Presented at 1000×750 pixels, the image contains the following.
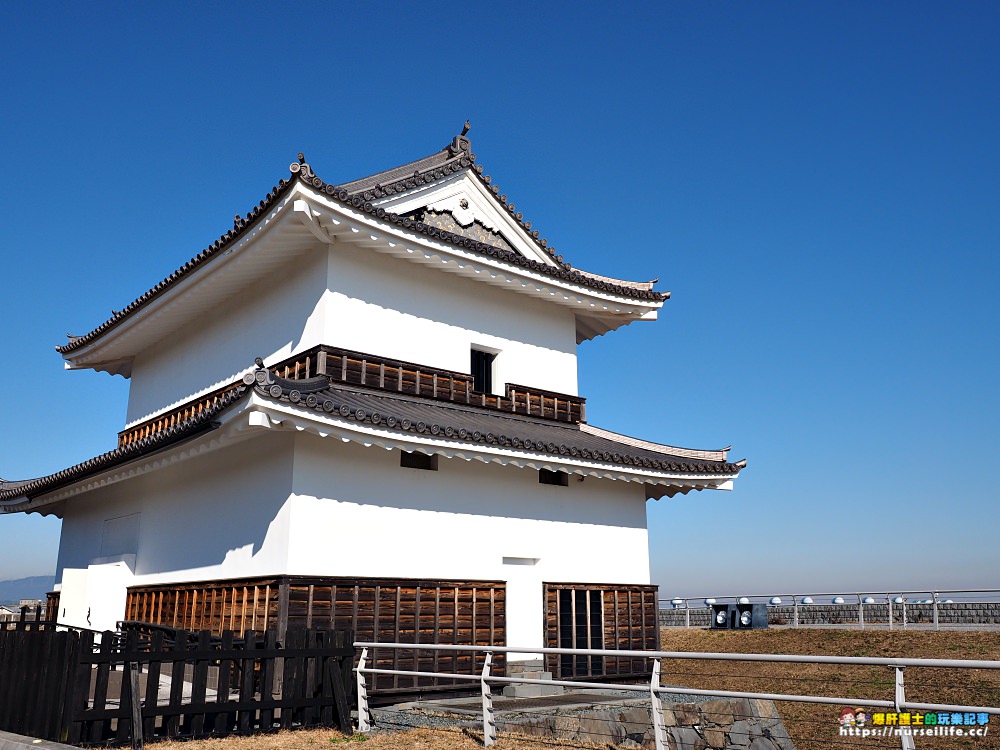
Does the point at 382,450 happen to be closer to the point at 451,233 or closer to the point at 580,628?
the point at 451,233

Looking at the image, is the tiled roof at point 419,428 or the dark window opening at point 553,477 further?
the dark window opening at point 553,477

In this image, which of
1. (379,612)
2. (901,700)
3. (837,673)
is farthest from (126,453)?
(837,673)

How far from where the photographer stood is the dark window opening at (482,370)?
15633mm

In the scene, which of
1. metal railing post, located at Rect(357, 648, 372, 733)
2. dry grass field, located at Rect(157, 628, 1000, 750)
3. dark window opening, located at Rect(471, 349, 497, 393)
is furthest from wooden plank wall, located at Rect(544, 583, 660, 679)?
→ metal railing post, located at Rect(357, 648, 372, 733)

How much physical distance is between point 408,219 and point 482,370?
3477 millimetres

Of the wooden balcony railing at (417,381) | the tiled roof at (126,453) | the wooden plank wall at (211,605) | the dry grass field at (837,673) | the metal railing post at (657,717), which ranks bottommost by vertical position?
the dry grass field at (837,673)

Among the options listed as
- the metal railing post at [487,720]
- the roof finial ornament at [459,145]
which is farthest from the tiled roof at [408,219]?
the metal railing post at [487,720]

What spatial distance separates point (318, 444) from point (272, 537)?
1.43 metres

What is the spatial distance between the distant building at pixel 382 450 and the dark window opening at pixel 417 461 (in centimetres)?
4

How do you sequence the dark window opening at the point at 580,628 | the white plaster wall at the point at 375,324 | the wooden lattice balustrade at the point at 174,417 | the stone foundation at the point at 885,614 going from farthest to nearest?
the stone foundation at the point at 885,614 → the wooden lattice balustrade at the point at 174,417 → the dark window opening at the point at 580,628 → the white plaster wall at the point at 375,324

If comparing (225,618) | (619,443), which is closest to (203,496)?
(225,618)

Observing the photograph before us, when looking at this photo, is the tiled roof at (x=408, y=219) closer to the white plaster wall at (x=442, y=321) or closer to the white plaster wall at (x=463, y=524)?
the white plaster wall at (x=442, y=321)

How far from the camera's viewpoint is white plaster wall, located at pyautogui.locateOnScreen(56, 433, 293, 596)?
11781 millimetres

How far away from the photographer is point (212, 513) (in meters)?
13.4
